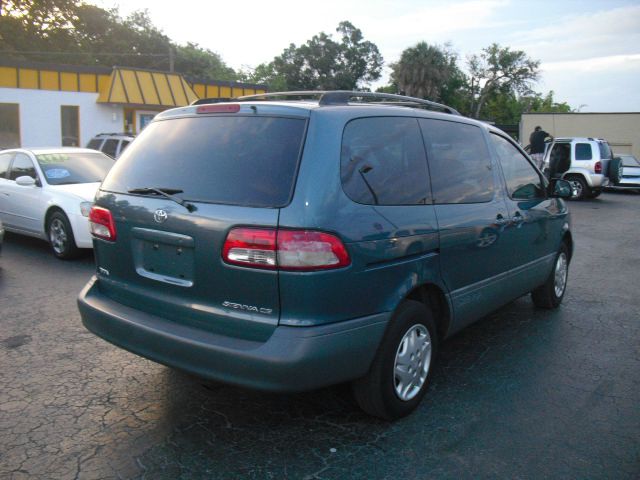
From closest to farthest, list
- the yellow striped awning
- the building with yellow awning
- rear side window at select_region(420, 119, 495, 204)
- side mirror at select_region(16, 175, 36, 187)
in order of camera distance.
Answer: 1. rear side window at select_region(420, 119, 495, 204)
2. side mirror at select_region(16, 175, 36, 187)
3. the building with yellow awning
4. the yellow striped awning

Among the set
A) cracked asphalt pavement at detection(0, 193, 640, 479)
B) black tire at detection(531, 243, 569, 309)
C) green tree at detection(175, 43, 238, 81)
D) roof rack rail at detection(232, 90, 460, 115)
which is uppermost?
green tree at detection(175, 43, 238, 81)

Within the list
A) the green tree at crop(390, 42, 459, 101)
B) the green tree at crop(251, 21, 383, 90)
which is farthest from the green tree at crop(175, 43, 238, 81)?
the green tree at crop(390, 42, 459, 101)

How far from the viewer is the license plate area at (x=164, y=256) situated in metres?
3.21

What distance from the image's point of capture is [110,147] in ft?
50.1

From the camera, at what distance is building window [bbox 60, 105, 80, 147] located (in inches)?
1052

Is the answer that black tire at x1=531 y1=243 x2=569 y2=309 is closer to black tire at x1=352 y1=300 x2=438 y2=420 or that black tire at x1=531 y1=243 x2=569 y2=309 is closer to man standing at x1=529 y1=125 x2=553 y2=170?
black tire at x1=352 y1=300 x2=438 y2=420

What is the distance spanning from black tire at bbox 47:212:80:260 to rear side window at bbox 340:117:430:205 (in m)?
5.57

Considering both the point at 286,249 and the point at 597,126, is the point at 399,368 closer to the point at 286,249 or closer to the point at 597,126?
the point at 286,249

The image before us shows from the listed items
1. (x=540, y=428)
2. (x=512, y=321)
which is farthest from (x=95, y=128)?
(x=540, y=428)

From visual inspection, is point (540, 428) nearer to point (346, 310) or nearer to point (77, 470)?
point (346, 310)

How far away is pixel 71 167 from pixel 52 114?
776 inches

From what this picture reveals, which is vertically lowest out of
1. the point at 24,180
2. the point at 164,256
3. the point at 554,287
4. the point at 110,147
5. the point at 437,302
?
the point at 554,287

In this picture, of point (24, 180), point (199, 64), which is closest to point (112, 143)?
point (24, 180)

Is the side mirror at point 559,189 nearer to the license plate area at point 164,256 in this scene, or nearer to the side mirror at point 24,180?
the license plate area at point 164,256
